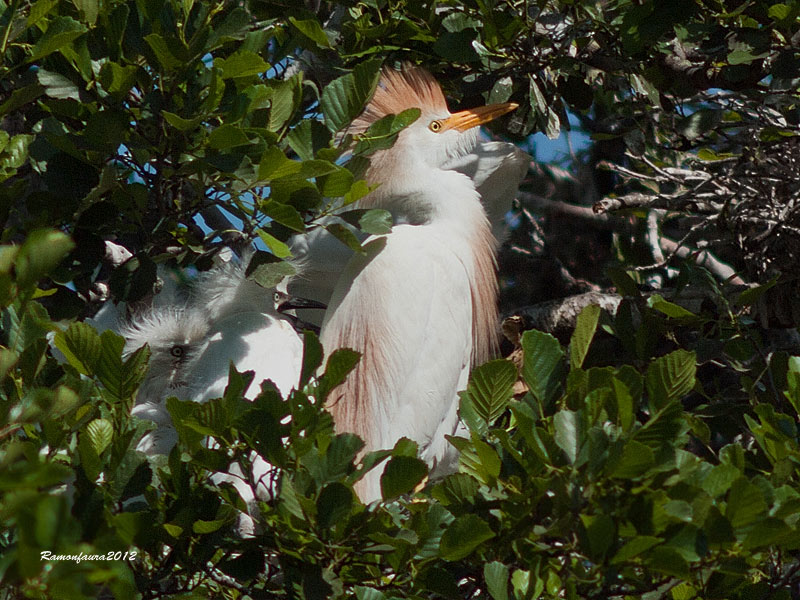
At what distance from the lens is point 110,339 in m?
1.19

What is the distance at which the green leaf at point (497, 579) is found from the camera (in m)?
1.05

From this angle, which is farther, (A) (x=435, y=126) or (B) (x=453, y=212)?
(A) (x=435, y=126)

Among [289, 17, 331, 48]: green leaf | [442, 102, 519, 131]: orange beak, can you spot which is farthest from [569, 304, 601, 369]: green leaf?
[442, 102, 519, 131]: orange beak

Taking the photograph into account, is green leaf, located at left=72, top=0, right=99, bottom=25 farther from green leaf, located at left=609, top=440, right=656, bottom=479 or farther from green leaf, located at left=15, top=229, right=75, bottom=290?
green leaf, located at left=609, top=440, right=656, bottom=479

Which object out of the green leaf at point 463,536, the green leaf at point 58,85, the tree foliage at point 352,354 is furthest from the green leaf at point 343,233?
the green leaf at point 463,536

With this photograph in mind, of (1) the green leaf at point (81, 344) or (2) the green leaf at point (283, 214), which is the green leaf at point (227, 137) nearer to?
(2) the green leaf at point (283, 214)

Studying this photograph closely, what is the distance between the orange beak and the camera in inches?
88.5

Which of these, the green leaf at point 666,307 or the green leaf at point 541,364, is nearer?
the green leaf at point 541,364

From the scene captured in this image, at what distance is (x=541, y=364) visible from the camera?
1.14 metres

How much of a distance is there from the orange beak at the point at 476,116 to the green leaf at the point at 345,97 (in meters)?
0.75

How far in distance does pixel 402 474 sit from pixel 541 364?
23cm

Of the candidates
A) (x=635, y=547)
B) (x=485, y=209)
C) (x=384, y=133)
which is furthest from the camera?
(x=485, y=209)

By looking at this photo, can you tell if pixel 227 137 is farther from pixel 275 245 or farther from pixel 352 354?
pixel 352 354

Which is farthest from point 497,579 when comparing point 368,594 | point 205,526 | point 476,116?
point 476,116
